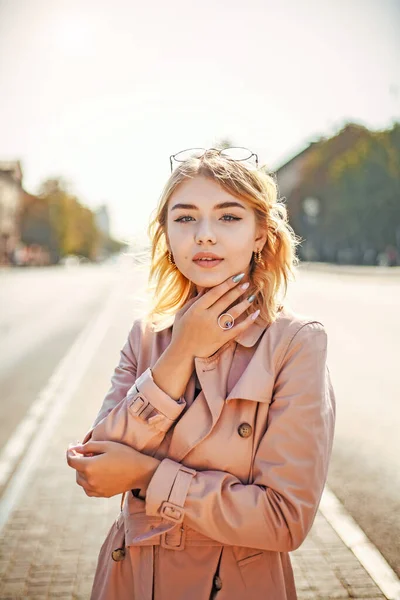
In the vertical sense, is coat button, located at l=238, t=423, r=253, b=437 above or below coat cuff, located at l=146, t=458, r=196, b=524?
above

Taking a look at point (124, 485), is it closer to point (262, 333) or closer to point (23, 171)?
point (262, 333)

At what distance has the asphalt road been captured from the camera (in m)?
4.70

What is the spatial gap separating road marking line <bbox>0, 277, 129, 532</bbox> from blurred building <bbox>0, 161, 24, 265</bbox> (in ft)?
229

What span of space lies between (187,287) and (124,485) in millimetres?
764

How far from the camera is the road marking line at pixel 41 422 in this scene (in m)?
4.97

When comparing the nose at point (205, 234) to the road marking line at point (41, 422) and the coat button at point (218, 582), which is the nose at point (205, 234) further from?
the road marking line at point (41, 422)

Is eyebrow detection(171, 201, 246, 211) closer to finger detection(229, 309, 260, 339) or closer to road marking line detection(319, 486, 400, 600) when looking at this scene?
finger detection(229, 309, 260, 339)

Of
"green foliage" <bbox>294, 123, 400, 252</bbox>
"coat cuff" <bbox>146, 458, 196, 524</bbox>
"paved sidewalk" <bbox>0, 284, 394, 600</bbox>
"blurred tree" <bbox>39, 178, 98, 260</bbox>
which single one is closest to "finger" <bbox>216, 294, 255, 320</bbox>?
"coat cuff" <bbox>146, 458, 196, 524</bbox>

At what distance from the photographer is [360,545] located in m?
3.82

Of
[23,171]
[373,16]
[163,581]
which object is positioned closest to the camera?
[163,581]

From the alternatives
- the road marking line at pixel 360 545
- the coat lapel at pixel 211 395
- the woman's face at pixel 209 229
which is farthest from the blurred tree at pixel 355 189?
the coat lapel at pixel 211 395

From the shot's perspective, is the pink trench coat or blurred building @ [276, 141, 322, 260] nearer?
the pink trench coat

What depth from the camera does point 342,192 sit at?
44406 millimetres

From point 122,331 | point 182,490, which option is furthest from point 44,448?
point 122,331
